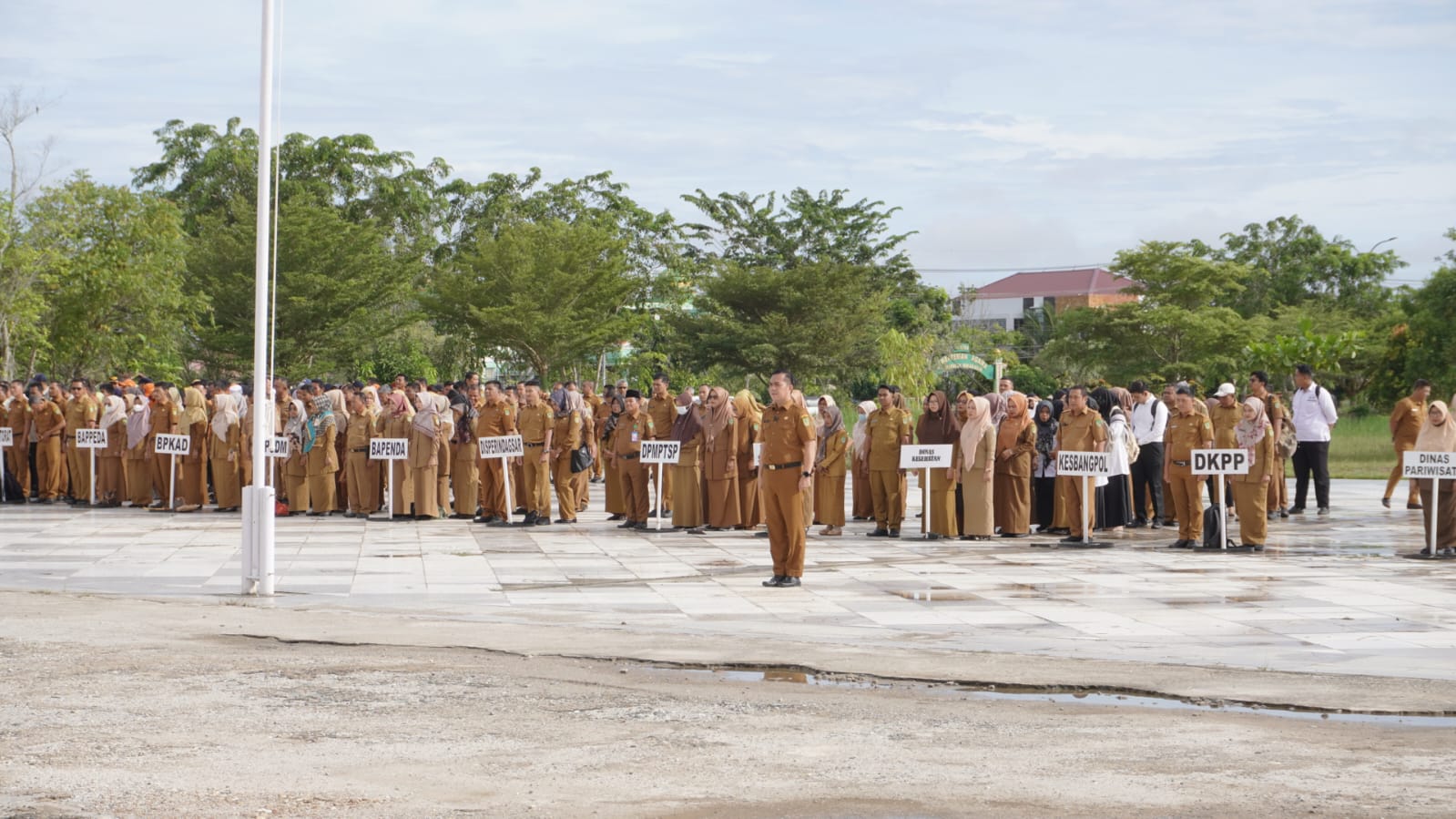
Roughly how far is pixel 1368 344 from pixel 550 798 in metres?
45.2

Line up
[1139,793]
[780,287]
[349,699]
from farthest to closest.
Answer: [780,287], [349,699], [1139,793]

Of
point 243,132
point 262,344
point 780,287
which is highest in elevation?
point 243,132

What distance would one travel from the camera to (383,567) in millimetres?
14773

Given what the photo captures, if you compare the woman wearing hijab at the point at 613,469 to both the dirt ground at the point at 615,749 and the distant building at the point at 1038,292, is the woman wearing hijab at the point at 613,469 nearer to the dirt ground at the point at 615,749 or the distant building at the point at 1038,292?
the dirt ground at the point at 615,749

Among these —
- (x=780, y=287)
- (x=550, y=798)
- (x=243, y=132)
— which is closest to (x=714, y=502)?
(x=550, y=798)

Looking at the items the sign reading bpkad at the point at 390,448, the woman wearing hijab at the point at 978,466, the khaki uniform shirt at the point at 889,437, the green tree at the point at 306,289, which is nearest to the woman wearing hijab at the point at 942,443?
the woman wearing hijab at the point at 978,466

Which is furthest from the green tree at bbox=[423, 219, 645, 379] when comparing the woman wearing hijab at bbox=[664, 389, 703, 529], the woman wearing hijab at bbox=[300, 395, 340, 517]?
the woman wearing hijab at bbox=[664, 389, 703, 529]

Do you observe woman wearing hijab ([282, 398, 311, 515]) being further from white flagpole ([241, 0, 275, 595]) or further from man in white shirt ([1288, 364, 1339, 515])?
man in white shirt ([1288, 364, 1339, 515])

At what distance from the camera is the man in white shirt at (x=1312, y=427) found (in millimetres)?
20516

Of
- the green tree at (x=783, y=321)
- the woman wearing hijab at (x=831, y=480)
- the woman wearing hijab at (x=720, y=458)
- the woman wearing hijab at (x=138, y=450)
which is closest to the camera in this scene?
the woman wearing hijab at (x=831, y=480)

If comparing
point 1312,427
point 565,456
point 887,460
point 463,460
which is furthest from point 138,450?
point 1312,427

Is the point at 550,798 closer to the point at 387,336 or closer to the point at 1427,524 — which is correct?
the point at 1427,524

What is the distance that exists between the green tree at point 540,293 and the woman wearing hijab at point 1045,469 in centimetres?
2873

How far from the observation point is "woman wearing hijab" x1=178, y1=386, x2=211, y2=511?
22.0 m
